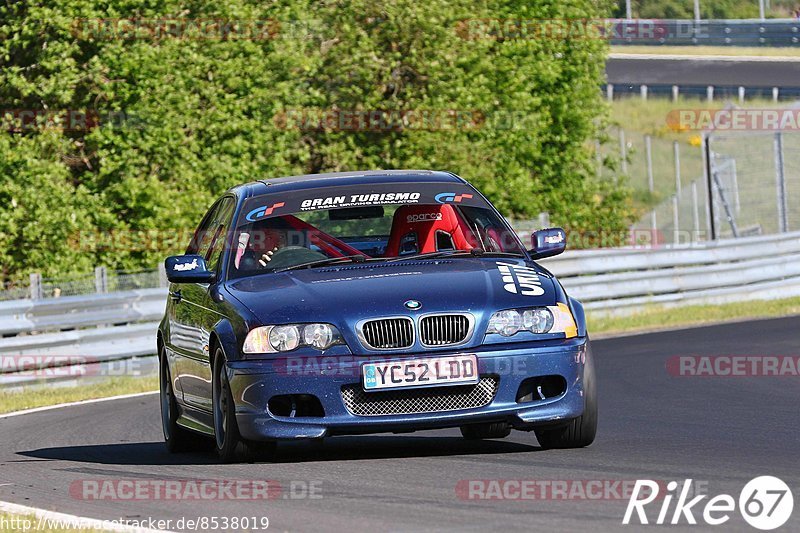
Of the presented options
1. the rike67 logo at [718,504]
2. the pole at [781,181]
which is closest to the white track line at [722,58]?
the pole at [781,181]

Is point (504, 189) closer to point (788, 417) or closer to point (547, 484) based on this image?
point (788, 417)

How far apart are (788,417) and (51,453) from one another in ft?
14.6

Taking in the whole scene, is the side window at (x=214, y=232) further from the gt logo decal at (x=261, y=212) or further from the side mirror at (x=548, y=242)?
the side mirror at (x=548, y=242)

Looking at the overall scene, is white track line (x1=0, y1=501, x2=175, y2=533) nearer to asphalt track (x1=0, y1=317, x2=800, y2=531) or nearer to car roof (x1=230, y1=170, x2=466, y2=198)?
asphalt track (x1=0, y1=317, x2=800, y2=531)

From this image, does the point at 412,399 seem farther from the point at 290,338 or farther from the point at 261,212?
the point at 261,212

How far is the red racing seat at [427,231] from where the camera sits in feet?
31.3

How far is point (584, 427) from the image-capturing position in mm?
8461

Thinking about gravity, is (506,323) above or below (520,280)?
below

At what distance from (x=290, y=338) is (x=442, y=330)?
2.43 ft

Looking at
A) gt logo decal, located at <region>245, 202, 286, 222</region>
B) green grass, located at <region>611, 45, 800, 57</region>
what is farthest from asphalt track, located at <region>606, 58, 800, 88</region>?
gt logo decal, located at <region>245, 202, 286, 222</region>

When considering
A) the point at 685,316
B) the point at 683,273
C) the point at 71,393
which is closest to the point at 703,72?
the point at 683,273

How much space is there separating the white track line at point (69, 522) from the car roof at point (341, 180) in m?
2.85

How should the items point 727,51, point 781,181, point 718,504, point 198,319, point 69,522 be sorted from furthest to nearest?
1. point 727,51
2. point 781,181
3. point 198,319
4. point 69,522
5. point 718,504

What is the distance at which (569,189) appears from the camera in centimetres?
3594
